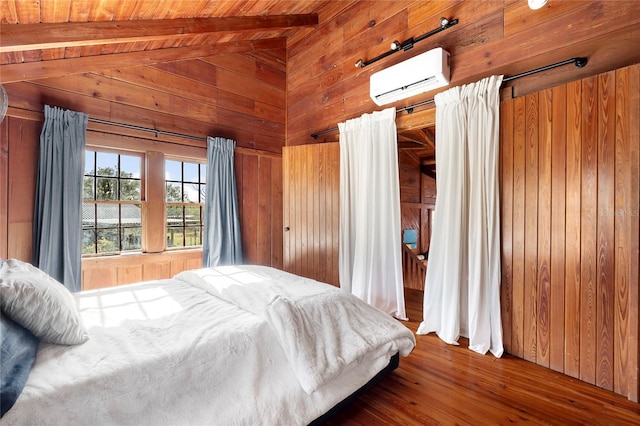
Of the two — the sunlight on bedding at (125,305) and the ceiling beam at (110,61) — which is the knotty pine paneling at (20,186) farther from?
the sunlight on bedding at (125,305)

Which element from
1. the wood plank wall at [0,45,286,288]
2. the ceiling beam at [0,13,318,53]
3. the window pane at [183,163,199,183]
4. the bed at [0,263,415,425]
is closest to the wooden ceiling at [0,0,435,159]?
the ceiling beam at [0,13,318,53]

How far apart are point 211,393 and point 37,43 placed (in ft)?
8.17

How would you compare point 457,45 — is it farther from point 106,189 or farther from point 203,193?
point 106,189

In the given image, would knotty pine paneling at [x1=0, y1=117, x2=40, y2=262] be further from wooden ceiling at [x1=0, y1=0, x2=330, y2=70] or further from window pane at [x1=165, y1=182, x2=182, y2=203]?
window pane at [x1=165, y1=182, x2=182, y2=203]

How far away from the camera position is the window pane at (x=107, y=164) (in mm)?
3088

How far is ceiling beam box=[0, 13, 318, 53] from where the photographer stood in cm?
195

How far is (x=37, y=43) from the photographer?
2014 millimetres

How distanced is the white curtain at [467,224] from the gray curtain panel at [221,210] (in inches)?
91.0

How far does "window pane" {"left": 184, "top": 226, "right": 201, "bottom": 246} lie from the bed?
166cm

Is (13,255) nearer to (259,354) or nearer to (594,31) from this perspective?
(259,354)

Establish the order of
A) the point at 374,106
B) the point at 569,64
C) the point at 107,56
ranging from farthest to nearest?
the point at 374,106 < the point at 107,56 < the point at 569,64

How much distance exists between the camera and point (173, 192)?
3.56m

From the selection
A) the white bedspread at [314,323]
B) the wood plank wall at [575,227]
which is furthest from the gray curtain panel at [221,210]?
the wood plank wall at [575,227]

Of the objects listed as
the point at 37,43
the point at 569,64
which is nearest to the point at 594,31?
the point at 569,64
